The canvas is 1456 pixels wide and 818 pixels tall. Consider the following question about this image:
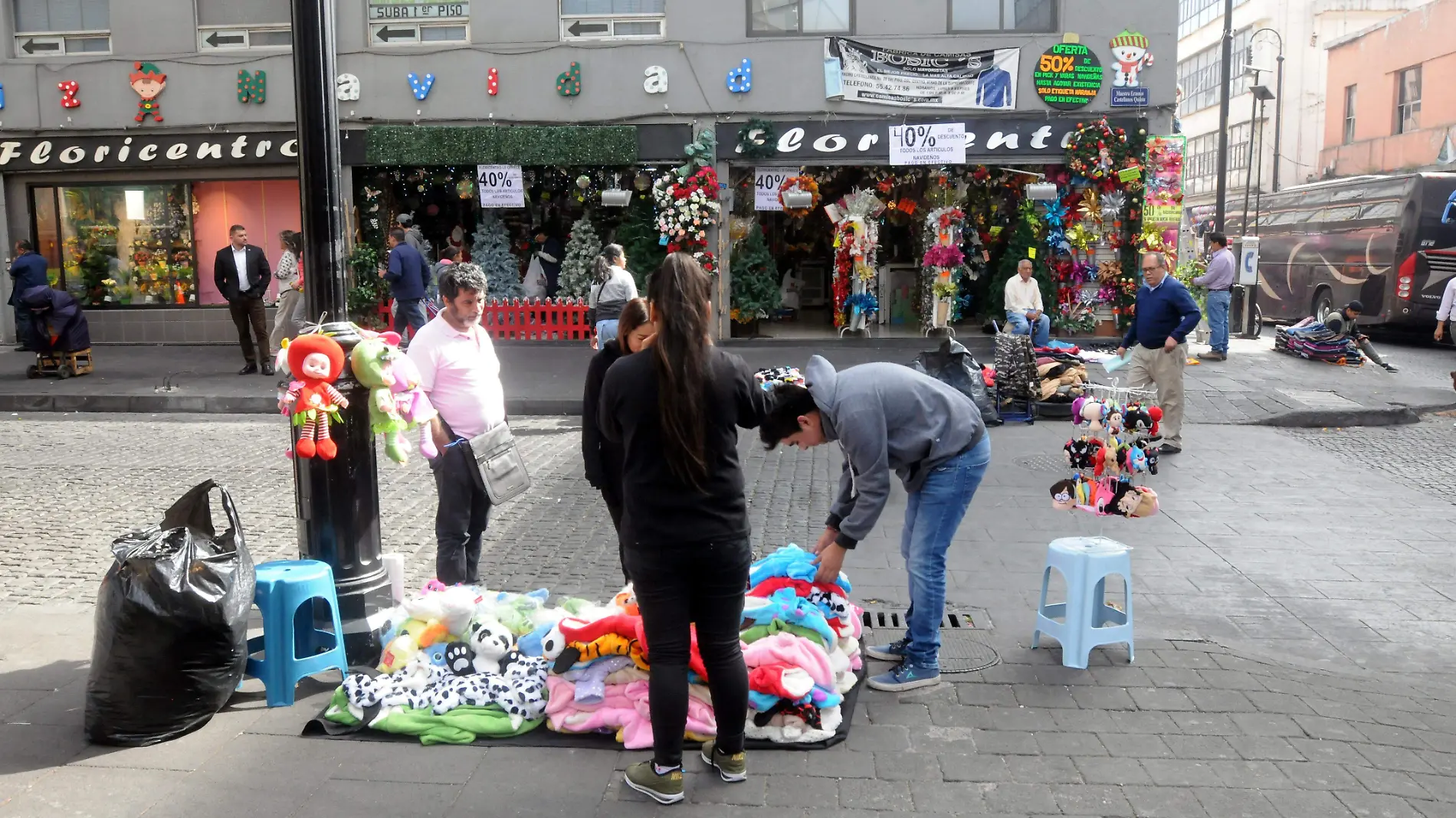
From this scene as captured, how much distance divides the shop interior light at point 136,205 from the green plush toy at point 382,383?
15.5m

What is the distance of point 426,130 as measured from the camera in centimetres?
1684

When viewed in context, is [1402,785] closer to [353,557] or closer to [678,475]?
[678,475]

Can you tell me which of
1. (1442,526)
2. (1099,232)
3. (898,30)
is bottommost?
(1442,526)

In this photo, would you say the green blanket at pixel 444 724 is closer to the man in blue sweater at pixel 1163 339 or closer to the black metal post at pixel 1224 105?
the man in blue sweater at pixel 1163 339

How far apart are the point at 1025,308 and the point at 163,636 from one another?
11.7 meters

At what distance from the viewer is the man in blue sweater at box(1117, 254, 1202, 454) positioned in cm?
971

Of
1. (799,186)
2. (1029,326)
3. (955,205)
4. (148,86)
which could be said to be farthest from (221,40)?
(1029,326)

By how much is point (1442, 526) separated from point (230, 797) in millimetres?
7648

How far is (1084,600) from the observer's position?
4.96m

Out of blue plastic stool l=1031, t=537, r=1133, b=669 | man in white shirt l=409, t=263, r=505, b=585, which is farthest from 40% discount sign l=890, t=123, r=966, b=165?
blue plastic stool l=1031, t=537, r=1133, b=669

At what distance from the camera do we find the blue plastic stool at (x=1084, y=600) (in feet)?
16.3

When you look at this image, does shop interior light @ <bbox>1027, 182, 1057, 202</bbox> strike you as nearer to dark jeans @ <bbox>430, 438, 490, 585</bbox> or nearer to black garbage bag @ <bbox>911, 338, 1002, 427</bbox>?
black garbage bag @ <bbox>911, 338, 1002, 427</bbox>

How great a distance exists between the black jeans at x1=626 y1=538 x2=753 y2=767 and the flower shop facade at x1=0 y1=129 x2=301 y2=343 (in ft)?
51.8

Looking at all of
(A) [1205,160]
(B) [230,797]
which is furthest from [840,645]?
(A) [1205,160]
